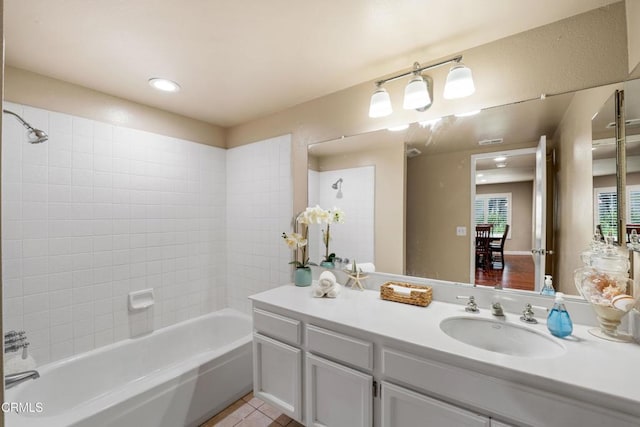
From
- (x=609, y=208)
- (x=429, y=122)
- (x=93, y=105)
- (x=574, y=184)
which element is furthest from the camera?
(x=93, y=105)

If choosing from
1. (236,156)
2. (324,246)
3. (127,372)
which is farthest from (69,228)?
(324,246)

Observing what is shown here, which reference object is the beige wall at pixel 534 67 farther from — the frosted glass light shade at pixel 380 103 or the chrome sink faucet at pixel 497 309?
the chrome sink faucet at pixel 497 309

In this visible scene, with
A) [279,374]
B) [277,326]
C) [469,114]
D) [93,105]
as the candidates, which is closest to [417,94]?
[469,114]

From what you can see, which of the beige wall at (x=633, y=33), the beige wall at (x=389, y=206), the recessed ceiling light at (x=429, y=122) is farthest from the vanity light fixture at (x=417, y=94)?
the beige wall at (x=633, y=33)

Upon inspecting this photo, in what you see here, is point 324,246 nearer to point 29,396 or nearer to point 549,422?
point 549,422

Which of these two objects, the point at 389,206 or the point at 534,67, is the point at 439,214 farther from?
the point at 534,67

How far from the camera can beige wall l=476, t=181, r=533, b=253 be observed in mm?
1482

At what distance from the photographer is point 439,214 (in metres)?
1.70

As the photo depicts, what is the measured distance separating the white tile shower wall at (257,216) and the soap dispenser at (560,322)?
1.73m

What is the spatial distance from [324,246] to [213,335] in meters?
1.51

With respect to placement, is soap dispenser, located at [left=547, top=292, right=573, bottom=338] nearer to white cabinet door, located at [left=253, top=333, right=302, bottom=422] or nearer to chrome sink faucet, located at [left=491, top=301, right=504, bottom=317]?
chrome sink faucet, located at [left=491, top=301, right=504, bottom=317]

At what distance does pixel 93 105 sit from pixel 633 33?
3.10m
